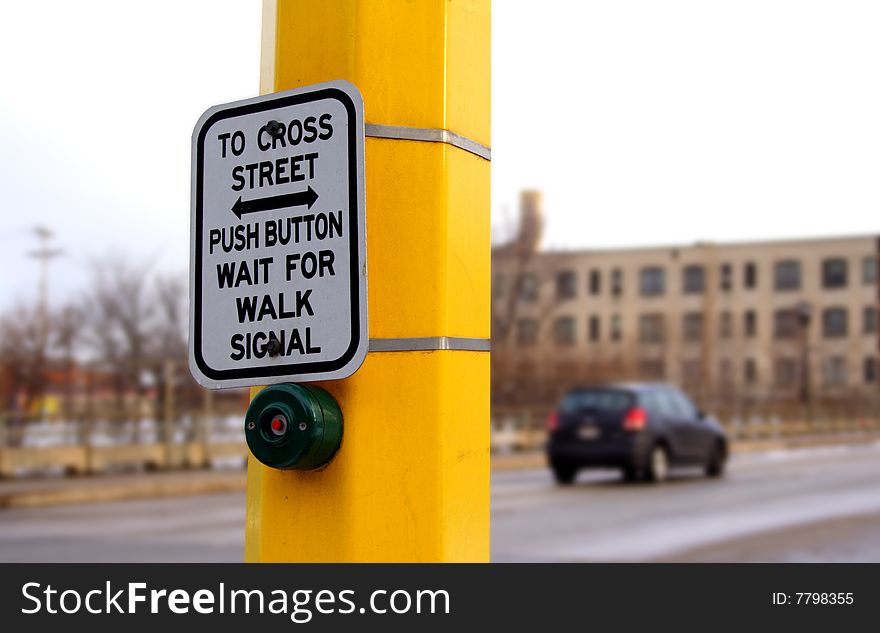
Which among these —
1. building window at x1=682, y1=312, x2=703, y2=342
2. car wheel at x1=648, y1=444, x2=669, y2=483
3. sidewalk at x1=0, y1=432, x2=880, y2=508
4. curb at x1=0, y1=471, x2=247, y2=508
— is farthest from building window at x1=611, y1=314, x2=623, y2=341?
curb at x1=0, y1=471, x2=247, y2=508

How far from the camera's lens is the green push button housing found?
2.63 m

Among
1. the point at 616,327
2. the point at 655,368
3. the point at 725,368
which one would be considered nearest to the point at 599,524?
the point at 655,368

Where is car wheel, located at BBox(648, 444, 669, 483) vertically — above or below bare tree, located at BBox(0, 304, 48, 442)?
below

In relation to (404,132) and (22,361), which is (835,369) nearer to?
(22,361)

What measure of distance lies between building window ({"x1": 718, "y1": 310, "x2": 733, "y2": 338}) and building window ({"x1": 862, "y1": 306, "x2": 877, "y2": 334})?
8.49 m

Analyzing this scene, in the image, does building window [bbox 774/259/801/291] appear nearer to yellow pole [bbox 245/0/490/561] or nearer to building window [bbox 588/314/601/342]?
building window [bbox 588/314/601/342]

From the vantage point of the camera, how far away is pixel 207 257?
2846 mm

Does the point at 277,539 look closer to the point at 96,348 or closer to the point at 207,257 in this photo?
the point at 207,257

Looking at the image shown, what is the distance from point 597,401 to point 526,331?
4243 centimetres

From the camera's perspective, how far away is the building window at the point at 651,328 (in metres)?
81.0

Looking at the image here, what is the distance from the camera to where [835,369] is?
83.4 m

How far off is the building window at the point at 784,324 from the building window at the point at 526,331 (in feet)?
83.8
